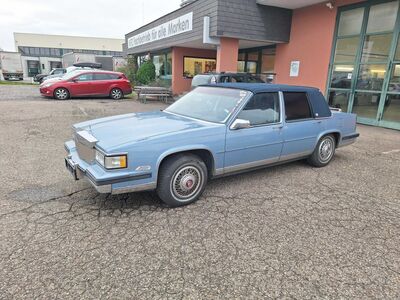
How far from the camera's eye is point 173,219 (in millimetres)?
3182

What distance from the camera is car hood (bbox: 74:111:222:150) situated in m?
3.17

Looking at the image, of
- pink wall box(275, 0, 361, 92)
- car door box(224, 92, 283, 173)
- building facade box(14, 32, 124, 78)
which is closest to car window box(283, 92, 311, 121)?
car door box(224, 92, 283, 173)

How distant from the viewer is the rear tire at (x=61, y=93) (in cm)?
1434

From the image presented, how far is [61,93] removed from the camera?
14.4 meters

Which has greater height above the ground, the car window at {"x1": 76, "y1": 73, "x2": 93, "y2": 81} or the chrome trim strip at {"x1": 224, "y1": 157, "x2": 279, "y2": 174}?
the car window at {"x1": 76, "y1": 73, "x2": 93, "y2": 81}

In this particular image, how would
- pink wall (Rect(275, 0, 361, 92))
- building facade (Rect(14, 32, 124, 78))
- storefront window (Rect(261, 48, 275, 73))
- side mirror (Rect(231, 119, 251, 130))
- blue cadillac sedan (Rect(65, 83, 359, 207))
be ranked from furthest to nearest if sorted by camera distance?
building facade (Rect(14, 32, 124, 78)) → storefront window (Rect(261, 48, 275, 73)) → pink wall (Rect(275, 0, 361, 92)) → side mirror (Rect(231, 119, 251, 130)) → blue cadillac sedan (Rect(65, 83, 359, 207))

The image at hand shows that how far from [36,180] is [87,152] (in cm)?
152

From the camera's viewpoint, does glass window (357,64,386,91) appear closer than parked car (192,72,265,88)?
Yes

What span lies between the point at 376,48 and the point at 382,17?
94 centimetres

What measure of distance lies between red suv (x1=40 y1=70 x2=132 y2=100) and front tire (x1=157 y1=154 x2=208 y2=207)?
43.6 ft

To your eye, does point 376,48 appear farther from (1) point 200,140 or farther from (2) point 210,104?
(1) point 200,140

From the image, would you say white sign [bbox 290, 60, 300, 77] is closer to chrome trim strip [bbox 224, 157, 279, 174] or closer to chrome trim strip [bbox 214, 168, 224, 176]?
chrome trim strip [bbox 224, 157, 279, 174]

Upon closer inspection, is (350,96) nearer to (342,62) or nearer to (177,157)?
(342,62)

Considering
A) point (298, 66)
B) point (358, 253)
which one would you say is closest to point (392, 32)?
point (298, 66)
